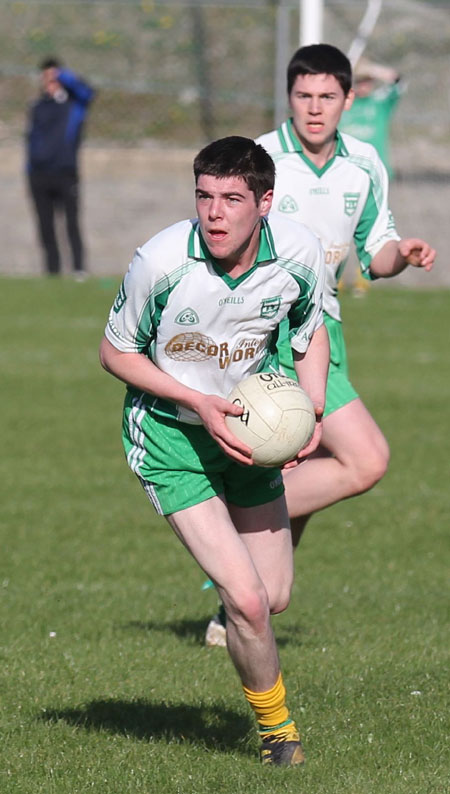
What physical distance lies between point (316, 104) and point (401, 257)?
782 mm

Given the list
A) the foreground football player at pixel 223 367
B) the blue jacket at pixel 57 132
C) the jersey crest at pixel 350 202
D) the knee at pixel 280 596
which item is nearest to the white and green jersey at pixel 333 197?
the jersey crest at pixel 350 202

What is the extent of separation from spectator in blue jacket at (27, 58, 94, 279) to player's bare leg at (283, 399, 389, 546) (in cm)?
1476

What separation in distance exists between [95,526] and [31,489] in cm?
116

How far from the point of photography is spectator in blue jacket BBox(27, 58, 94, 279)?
68.4ft

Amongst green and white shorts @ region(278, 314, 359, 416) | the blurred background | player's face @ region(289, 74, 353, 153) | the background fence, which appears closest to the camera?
player's face @ region(289, 74, 353, 153)

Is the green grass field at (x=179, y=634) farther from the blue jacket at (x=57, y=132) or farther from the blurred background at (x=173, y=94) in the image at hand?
the blurred background at (x=173, y=94)

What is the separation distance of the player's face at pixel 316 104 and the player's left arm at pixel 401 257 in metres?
0.58

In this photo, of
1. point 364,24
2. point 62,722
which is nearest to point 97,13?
point 364,24

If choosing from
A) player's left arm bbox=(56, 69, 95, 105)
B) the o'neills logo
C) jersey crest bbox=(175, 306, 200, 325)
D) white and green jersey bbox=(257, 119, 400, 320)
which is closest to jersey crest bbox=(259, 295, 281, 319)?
the o'neills logo

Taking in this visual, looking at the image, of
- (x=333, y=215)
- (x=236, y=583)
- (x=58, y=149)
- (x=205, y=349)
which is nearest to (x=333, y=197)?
(x=333, y=215)

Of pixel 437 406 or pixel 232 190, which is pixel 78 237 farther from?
pixel 232 190

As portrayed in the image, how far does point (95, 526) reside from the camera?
8.88 metres

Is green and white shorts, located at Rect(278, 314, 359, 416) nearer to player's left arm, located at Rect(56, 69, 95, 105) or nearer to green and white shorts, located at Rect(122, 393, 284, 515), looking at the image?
green and white shorts, located at Rect(122, 393, 284, 515)

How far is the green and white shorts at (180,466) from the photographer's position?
16.2 feet
